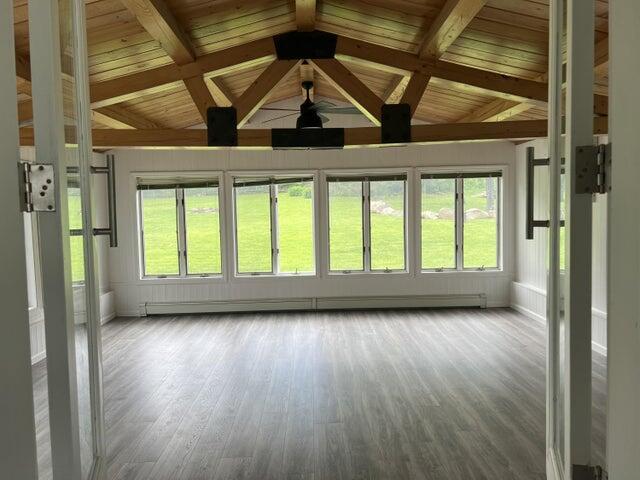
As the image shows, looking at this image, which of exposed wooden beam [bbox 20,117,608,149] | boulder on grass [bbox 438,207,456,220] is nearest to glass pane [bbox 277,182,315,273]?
boulder on grass [bbox 438,207,456,220]

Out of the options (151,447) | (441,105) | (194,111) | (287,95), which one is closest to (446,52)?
(441,105)

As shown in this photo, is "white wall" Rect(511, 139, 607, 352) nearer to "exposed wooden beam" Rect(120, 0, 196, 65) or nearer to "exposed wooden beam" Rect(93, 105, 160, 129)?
"exposed wooden beam" Rect(120, 0, 196, 65)

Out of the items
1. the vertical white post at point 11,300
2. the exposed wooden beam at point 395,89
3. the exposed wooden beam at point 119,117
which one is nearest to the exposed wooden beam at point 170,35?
the exposed wooden beam at point 119,117

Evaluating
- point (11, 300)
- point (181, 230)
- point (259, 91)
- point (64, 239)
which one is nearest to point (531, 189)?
point (64, 239)

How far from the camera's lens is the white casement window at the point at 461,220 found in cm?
795

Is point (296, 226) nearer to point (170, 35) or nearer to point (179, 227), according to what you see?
point (179, 227)

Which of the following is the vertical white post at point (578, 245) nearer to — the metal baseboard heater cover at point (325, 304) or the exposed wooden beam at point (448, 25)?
the exposed wooden beam at point (448, 25)

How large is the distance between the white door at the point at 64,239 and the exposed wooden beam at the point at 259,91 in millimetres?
3294

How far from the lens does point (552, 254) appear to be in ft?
5.08

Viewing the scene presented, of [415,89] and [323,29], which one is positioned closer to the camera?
[415,89]

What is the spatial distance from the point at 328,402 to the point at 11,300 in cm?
321

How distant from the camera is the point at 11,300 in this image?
3.77ft

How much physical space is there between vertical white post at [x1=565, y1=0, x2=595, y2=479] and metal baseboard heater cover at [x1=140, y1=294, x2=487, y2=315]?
259 inches

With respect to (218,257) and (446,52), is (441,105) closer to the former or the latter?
(446,52)
